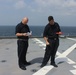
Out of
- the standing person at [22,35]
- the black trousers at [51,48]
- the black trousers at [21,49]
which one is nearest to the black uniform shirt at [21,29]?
the standing person at [22,35]

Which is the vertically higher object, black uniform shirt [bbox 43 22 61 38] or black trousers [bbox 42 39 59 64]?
black uniform shirt [bbox 43 22 61 38]

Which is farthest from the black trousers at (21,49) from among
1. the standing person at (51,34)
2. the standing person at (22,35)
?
the standing person at (51,34)

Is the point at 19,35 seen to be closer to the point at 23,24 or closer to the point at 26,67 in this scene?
the point at 23,24

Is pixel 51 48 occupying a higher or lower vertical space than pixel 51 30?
lower

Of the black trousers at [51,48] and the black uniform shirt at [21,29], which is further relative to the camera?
the black trousers at [51,48]

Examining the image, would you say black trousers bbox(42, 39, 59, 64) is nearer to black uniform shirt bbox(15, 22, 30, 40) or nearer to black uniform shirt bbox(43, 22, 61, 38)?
black uniform shirt bbox(43, 22, 61, 38)

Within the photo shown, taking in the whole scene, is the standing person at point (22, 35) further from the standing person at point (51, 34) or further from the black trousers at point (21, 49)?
the standing person at point (51, 34)

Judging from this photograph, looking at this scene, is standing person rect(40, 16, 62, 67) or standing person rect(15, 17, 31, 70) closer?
standing person rect(15, 17, 31, 70)

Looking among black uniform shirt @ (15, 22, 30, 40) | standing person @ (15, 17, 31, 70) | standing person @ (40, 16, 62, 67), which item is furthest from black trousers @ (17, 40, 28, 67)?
standing person @ (40, 16, 62, 67)

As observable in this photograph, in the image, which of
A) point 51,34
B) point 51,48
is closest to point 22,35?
point 51,34

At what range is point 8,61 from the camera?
8.19 meters

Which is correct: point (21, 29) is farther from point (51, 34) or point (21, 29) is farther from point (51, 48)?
point (51, 48)

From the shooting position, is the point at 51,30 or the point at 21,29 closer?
the point at 21,29

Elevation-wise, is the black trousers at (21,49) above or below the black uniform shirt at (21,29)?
below
